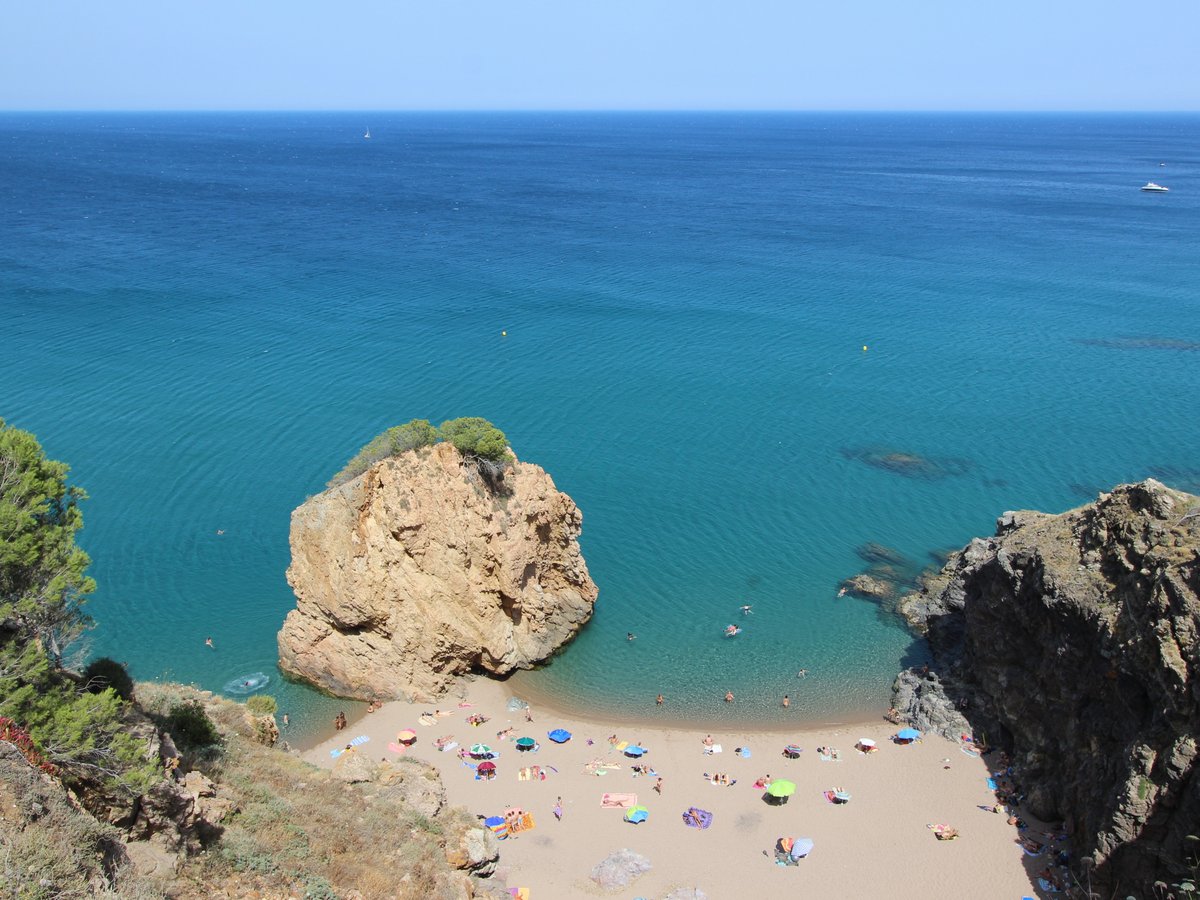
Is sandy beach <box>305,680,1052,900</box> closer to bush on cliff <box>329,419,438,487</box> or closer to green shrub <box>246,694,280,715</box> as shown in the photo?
green shrub <box>246,694,280,715</box>

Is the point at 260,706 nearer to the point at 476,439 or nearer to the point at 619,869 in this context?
the point at 619,869

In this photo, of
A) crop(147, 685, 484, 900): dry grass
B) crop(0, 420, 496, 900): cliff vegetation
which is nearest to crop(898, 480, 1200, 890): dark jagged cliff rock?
crop(0, 420, 496, 900): cliff vegetation

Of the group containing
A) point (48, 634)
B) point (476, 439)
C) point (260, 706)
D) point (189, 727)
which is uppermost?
point (48, 634)

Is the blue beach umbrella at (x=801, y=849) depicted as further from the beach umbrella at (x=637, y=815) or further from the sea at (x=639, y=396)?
the sea at (x=639, y=396)

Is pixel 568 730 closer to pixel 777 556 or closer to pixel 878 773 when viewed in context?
pixel 878 773

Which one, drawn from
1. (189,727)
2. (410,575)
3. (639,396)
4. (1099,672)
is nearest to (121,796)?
(189,727)

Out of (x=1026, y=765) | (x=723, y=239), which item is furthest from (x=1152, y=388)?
(x=723, y=239)

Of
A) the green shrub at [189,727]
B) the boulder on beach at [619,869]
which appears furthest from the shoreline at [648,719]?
the green shrub at [189,727]
